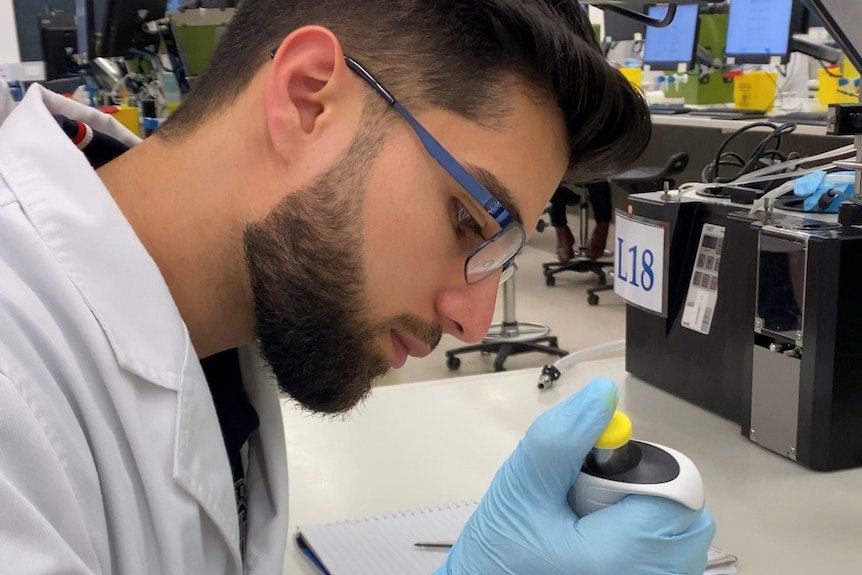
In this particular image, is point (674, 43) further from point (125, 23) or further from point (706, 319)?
point (706, 319)

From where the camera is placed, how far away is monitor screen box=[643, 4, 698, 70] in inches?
172

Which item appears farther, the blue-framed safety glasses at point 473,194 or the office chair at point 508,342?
the office chair at point 508,342

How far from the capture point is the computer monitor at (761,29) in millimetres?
3869

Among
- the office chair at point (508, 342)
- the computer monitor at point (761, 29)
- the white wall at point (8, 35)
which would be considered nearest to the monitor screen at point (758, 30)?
the computer monitor at point (761, 29)

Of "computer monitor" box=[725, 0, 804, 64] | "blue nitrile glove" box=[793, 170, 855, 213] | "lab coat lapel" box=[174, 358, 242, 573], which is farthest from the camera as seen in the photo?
"computer monitor" box=[725, 0, 804, 64]

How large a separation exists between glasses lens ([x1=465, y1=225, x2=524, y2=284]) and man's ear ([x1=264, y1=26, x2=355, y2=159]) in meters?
0.20

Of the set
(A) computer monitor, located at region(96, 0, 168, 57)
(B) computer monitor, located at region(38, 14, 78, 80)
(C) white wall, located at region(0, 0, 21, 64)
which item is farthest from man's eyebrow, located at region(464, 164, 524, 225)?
(C) white wall, located at region(0, 0, 21, 64)

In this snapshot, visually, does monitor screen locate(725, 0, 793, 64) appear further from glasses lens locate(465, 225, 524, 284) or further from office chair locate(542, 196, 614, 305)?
glasses lens locate(465, 225, 524, 284)

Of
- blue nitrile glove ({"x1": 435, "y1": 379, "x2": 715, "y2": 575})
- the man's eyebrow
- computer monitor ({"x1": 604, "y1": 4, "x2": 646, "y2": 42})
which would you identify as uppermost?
computer monitor ({"x1": 604, "y1": 4, "x2": 646, "y2": 42})

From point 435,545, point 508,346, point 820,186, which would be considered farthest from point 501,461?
point 508,346

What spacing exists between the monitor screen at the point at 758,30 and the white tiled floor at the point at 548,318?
4.29 ft

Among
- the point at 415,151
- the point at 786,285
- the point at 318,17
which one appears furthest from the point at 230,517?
the point at 786,285

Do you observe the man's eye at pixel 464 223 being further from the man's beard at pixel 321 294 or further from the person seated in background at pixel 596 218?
the person seated in background at pixel 596 218

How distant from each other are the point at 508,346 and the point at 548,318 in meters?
0.69
